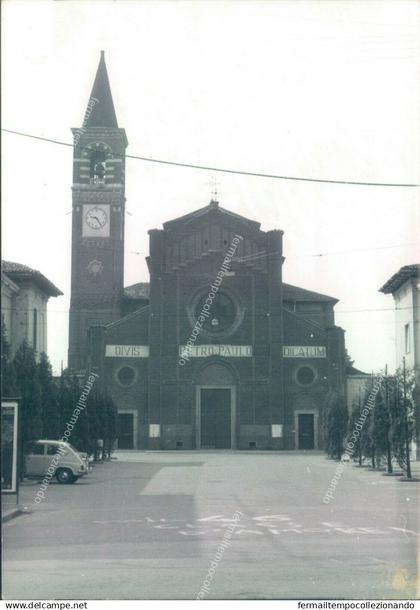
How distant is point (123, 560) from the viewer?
11.0 meters

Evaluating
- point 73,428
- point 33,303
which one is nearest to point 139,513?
point 73,428

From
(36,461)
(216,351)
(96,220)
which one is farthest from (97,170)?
(36,461)

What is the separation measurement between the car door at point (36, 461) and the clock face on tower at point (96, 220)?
34.7 metres

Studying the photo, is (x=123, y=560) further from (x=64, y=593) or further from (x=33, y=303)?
(x=33, y=303)

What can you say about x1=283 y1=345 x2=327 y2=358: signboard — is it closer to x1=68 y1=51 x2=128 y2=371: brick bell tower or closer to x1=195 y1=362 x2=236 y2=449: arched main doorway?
x1=195 y1=362 x2=236 y2=449: arched main doorway

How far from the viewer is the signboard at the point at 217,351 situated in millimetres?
54500

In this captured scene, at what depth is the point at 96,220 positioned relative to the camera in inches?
2370

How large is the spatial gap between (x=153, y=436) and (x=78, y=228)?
1589 centimetres

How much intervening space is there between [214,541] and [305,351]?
42134mm

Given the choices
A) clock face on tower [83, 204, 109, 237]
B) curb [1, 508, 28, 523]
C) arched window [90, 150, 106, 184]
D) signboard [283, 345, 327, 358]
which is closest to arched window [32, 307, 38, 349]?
signboard [283, 345, 327, 358]

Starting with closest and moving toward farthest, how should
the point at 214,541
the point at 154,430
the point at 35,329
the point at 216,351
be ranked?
the point at 214,541 < the point at 35,329 < the point at 154,430 < the point at 216,351

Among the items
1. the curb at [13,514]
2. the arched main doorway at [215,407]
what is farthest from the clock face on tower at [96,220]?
the curb at [13,514]

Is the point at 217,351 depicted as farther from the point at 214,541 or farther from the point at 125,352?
the point at 214,541

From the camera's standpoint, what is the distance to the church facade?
176 feet
